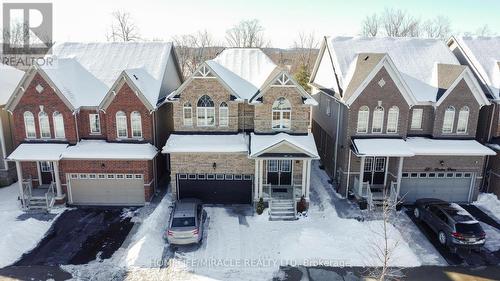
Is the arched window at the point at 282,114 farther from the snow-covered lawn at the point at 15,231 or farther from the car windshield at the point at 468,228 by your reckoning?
the snow-covered lawn at the point at 15,231

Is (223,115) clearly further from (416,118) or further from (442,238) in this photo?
(442,238)

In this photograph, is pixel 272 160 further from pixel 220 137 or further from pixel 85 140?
pixel 85 140

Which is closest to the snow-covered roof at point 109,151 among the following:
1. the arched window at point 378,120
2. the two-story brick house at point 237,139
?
the two-story brick house at point 237,139

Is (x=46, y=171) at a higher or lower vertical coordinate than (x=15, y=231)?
higher

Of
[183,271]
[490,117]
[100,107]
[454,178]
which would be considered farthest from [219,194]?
[490,117]

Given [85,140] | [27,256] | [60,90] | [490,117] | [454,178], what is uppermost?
[60,90]

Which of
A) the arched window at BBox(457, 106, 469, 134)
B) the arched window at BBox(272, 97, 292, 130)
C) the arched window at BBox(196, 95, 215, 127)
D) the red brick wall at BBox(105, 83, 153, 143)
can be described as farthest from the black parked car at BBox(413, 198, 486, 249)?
the red brick wall at BBox(105, 83, 153, 143)

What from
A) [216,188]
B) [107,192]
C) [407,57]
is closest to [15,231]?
[107,192]
